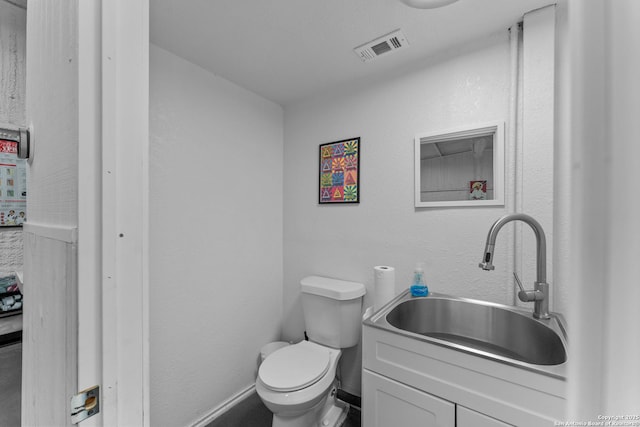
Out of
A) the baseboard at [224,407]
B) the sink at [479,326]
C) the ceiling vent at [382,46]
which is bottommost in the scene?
the baseboard at [224,407]

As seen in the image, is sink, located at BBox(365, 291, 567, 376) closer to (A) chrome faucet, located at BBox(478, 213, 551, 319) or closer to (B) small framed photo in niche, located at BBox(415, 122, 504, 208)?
(A) chrome faucet, located at BBox(478, 213, 551, 319)

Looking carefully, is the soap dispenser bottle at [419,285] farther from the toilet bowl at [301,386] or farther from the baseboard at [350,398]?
the baseboard at [350,398]

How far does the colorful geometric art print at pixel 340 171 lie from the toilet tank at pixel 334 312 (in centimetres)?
60

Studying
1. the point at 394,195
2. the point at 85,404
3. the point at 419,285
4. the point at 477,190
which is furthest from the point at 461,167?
the point at 85,404

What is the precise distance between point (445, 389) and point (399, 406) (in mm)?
212

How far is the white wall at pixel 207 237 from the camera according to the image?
1404 millimetres

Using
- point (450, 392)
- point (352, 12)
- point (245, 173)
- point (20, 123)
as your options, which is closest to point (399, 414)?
point (450, 392)

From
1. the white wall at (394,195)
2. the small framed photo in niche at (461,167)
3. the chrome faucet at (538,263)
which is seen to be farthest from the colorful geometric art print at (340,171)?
the chrome faucet at (538,263)

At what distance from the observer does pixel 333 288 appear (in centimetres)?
167

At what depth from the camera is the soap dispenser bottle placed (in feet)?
4.66

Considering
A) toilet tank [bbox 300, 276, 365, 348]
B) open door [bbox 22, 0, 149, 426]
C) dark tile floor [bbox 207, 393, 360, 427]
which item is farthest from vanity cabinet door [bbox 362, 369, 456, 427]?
open door [bbox 22, 0, 149, 426]

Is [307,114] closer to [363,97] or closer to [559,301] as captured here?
[363,97]

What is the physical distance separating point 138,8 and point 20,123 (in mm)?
1430

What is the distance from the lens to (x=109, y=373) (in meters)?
0.46
